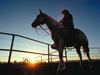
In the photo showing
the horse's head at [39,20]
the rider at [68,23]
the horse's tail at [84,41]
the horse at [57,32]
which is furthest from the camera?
the horse's tail at [84,41]

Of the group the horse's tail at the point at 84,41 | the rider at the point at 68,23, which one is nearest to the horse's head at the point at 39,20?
the rider at the point at 68,23

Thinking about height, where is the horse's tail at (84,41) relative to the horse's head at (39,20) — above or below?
below

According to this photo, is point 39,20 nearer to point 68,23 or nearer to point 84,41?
point 68,23

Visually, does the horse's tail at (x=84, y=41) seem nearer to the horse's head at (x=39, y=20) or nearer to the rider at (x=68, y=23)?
the rider at (x=68, y=23)

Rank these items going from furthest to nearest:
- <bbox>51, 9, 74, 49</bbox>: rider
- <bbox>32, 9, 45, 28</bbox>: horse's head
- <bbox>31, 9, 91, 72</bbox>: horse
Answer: <bbox>32, 9, 45, 28</bbox>: horse's head, <bbox>51, 9, 74, 49</bbox>: rider, <bbox>31, 9, 91, 72</bbox>: horse

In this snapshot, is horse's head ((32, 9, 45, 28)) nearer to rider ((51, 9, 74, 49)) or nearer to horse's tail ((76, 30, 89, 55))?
rider ((51, 9, 74, 49))

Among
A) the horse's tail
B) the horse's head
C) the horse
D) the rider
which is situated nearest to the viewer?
the horse

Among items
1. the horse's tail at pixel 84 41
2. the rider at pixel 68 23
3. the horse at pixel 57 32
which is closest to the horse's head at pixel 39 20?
the horse at pixel 57 32

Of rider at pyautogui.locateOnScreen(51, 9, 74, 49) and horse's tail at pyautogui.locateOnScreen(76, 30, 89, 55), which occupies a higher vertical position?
rider at pyautogui.locateOnScreen(51, 9, 74, 49)

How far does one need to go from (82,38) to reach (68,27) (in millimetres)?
1315

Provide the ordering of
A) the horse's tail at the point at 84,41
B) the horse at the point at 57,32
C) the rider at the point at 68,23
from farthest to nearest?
the horse's tail at the point at 84,41, the rider at the point at 68,23, the horse at the point at 57,32

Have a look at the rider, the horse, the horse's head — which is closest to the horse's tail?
the horse

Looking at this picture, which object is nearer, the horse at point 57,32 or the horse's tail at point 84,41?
the horse at point 57,32

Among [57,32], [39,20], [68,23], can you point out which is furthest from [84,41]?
[39,20]
